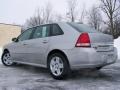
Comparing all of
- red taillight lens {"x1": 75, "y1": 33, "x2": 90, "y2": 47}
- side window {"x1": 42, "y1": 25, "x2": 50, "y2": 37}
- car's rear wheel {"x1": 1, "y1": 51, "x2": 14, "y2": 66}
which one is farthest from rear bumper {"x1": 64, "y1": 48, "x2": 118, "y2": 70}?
car's rear wheel {"x1": 1, "y1": 51, "x2": 14, "y2": 66}

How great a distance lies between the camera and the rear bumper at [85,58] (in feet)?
19.6

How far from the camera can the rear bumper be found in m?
5.98

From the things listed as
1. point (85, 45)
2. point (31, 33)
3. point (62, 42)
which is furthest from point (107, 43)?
point (31, 33)

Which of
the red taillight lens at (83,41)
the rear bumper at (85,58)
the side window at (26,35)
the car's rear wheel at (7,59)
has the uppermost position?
the side window at (26,35)

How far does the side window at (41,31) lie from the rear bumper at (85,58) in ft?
3.93

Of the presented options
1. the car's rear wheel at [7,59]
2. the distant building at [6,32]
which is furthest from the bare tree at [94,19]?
the car's rear wheel at [7,59]

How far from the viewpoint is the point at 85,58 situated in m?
5.98

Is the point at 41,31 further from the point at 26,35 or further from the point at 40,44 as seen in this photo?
the point at 26,35

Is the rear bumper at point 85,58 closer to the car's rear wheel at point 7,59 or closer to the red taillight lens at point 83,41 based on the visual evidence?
the red taillight lens at point 83,41

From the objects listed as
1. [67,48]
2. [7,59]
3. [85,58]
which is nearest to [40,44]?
[67,48]

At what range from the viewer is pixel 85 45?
6.08 metres

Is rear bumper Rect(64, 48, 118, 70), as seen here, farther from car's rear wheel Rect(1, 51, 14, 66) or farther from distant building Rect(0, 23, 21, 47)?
distant building Rect(0, 23, 21, 47)

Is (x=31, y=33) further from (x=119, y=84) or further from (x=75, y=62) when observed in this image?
(x=119, y=84)

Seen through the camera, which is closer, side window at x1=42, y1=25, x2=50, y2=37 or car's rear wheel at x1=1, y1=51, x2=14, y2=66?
side window at x1=42, y1=25, x2=50, y2=37
